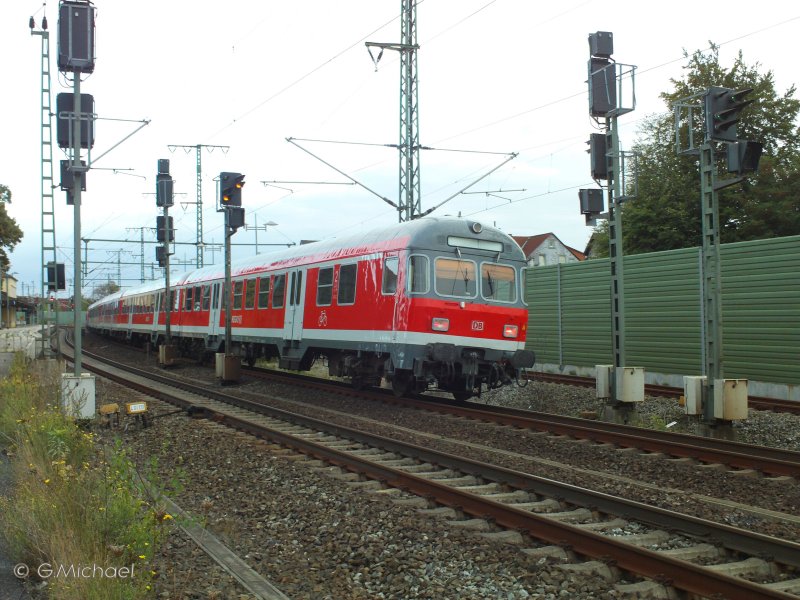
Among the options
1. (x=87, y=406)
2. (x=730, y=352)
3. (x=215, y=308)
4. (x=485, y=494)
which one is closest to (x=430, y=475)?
(x=485, y=494)

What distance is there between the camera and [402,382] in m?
15.2

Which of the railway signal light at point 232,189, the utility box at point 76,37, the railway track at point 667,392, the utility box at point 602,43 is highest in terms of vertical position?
the utility box at point 602,43

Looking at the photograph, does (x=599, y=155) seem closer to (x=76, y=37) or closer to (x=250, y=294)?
(x=76, y=37)

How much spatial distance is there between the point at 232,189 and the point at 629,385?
1037 centimetres

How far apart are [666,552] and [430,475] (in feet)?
10.6

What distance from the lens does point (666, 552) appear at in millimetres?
5578

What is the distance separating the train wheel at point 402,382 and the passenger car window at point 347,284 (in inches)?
64.2

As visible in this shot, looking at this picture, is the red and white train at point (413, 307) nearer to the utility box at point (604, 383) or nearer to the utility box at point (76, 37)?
the utility box at point (604, 383)

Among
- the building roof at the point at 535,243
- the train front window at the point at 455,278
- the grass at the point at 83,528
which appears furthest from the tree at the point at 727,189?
the building roof at the point at 535,243

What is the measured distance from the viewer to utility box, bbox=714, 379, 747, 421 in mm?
11109

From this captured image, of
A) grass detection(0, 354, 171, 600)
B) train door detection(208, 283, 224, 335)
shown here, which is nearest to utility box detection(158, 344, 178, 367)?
train door detection(208, 283, 224, 335)

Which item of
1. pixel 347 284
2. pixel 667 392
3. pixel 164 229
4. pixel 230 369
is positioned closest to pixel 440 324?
pixel 347 284

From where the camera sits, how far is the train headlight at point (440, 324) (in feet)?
44.3

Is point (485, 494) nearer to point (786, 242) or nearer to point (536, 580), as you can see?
point (536, 580)
